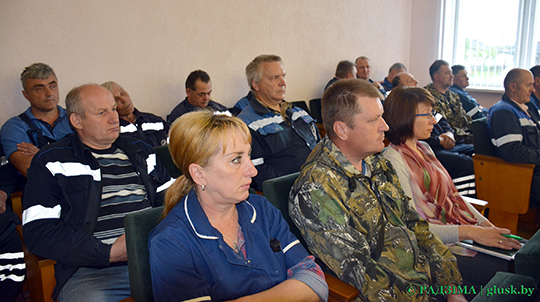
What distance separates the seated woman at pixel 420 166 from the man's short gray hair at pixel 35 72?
2518 mm

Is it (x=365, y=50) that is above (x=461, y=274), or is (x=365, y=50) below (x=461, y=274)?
above

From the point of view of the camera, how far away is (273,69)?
9.41ft

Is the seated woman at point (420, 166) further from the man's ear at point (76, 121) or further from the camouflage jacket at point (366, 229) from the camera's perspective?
the man's ear at point (76, 121)

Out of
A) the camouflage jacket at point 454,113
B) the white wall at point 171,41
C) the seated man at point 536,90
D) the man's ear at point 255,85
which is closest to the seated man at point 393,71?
the white wall at point 171,41

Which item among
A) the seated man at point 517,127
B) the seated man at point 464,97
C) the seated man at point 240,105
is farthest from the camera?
the seated man at point 464,97

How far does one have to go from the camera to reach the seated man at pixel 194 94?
3.77m

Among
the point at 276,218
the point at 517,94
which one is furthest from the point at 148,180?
the point at 517,94

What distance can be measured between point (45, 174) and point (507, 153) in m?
2.97

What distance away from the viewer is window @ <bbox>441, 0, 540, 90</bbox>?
5609 millimetres

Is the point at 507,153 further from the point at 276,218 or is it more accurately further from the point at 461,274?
the point at 276,218

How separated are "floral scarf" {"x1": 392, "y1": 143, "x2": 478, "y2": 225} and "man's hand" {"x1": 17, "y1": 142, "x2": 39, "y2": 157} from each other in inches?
97.2

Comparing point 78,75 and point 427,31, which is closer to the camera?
point 78,75

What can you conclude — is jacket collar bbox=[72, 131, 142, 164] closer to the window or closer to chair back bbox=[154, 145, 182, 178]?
chair back bbox=[154, 145, 182, 178]

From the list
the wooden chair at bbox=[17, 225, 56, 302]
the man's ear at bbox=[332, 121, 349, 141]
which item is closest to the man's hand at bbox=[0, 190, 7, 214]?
the wooden chair at bbox=[17, 225, 56, 302]
